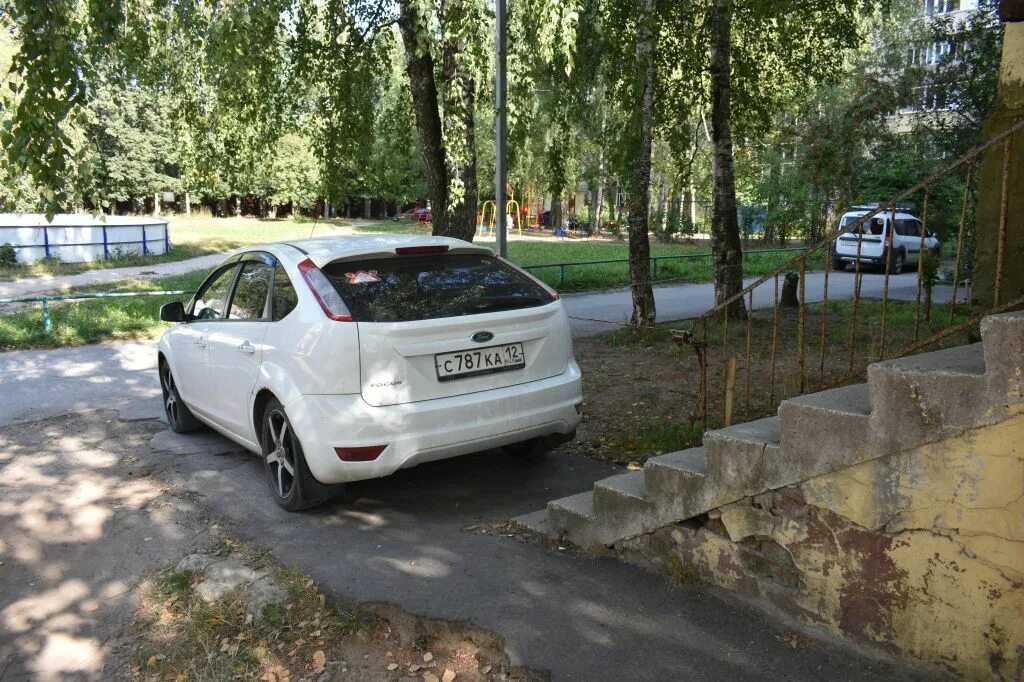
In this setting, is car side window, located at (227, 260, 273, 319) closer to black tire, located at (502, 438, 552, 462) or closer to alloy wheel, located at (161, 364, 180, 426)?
alloy wheel, located at (161, 364, 180, 426)

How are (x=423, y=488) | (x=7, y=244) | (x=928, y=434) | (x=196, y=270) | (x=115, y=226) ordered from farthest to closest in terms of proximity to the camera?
(x=115, y=226), (x=7, y=244), (x=196, y=270), (x=423, y=488), (x=928, y=434)

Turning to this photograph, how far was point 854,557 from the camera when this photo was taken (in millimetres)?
3326

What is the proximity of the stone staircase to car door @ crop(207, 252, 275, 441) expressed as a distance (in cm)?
234

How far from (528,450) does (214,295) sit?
2.68m

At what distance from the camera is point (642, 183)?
11133 mm

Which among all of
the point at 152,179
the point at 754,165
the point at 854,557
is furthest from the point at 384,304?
the point at 152,179

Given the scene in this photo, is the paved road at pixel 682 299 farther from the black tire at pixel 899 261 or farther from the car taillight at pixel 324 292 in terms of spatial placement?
the car taillight at pixel 324 292

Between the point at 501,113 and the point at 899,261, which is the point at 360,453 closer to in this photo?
the point at 501,113

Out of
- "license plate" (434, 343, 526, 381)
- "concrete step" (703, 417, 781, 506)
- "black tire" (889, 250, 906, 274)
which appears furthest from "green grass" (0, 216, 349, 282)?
"black tire" (889, 250, 906, 274)

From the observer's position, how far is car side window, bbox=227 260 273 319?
5.52 meters

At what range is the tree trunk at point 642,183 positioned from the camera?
388 inches

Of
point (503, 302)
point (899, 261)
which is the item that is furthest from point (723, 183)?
point (899, 261)

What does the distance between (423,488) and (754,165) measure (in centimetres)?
3191

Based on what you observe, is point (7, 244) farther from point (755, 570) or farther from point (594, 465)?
point (755, 570)
